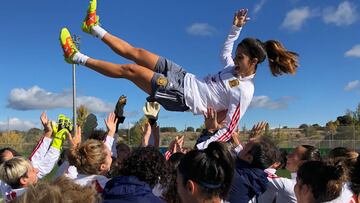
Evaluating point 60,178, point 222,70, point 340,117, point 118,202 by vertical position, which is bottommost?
point 118,202

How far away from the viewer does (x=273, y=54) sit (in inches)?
221

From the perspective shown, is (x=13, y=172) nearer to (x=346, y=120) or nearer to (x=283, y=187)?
(x=283, y=187)

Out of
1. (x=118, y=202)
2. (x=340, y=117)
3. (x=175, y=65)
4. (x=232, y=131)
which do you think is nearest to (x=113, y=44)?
(x=175, y=65)

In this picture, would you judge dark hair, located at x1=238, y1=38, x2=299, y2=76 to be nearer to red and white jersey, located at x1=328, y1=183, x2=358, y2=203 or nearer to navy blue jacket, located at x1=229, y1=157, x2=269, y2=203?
navy blue jacket, located at x1=229, y1=157, x2=269, y2=203

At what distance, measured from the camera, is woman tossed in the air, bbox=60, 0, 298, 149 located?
17.5 ft

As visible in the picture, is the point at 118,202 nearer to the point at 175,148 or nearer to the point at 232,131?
the point at 175,148

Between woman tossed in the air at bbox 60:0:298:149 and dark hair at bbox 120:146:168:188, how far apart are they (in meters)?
1.67

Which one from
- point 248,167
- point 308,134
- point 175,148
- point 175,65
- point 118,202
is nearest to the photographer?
point 118,202

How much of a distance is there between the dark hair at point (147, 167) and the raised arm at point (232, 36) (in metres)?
2.54

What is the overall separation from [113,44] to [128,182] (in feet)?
8.28

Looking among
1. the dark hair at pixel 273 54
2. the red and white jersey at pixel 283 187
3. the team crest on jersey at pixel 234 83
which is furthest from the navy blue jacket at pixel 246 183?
the dark hair at pixel 273 54

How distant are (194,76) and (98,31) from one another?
132cm

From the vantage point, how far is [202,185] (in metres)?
2.84

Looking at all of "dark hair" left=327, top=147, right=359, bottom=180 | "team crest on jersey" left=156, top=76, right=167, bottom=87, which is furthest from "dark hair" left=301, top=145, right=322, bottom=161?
"team crest on jersey" left=156, top=76, right=167, bottom=87
